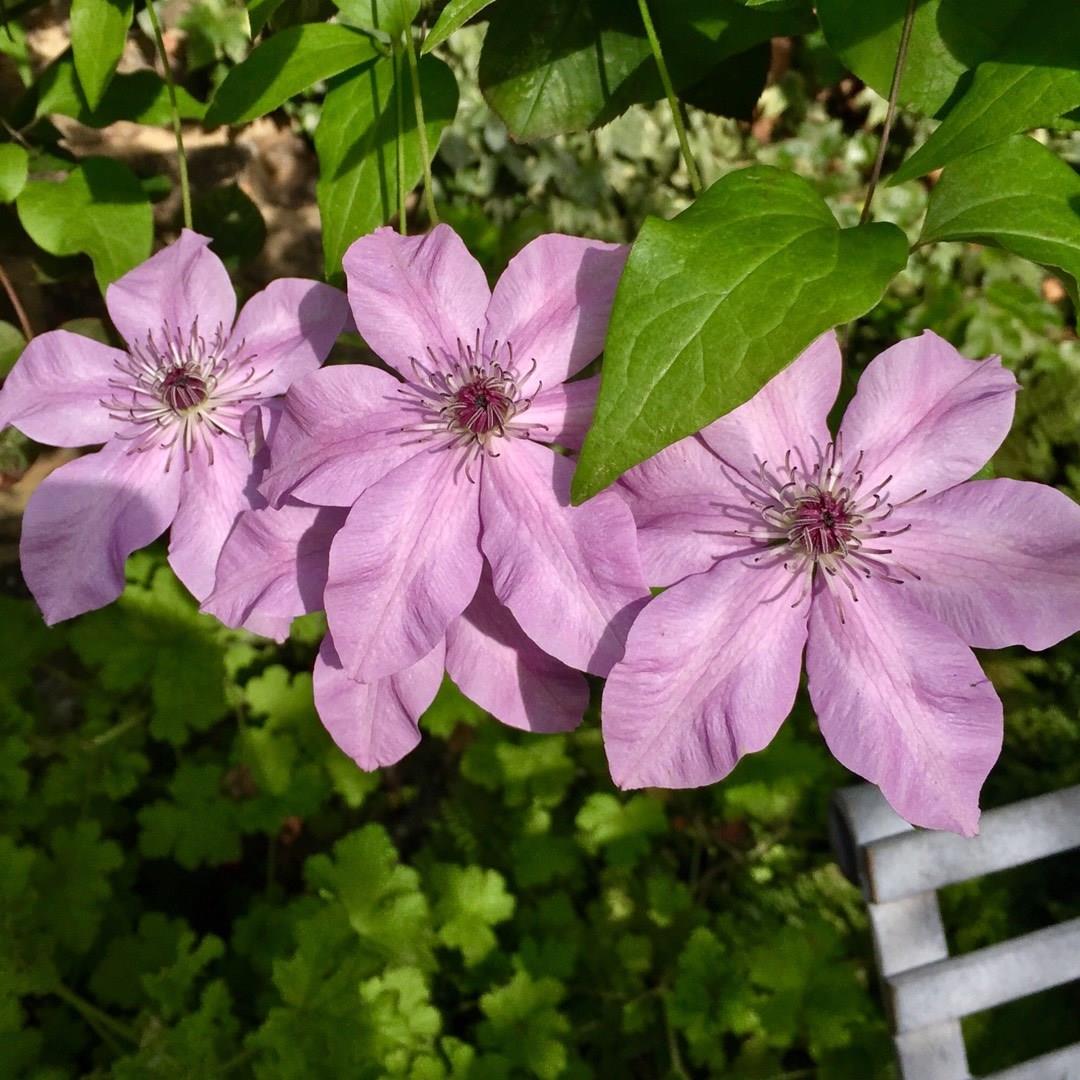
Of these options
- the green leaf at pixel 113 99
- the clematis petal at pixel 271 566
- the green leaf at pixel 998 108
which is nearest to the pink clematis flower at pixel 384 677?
the clematis petal at pixel 271 566

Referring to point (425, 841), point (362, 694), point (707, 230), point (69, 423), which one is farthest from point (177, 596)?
point (707, 230)

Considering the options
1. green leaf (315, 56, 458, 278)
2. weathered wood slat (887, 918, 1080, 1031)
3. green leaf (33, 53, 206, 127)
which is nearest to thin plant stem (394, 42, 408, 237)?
green leaf (315, 56, 458, 278)

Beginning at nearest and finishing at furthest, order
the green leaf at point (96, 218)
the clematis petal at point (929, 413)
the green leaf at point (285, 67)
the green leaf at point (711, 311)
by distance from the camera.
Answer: the green leaf at point (711, 311) → the clematis petal at point (929, 413) → the green leaf at point (285, 67) → the green leaf at point (96, 218)

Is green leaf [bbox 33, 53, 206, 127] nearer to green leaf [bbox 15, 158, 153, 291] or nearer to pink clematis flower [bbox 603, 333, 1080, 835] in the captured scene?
green leaf [bbox 15, 158, 153, 291]

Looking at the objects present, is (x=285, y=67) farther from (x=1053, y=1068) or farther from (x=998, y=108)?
(x=1053, y=1068)

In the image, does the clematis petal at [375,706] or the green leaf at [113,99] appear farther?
the green leaf at [113,99]

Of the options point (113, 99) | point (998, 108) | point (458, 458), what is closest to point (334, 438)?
point (458, 458)

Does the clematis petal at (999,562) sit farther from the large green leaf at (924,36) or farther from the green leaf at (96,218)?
the green leaf at (96,218)
